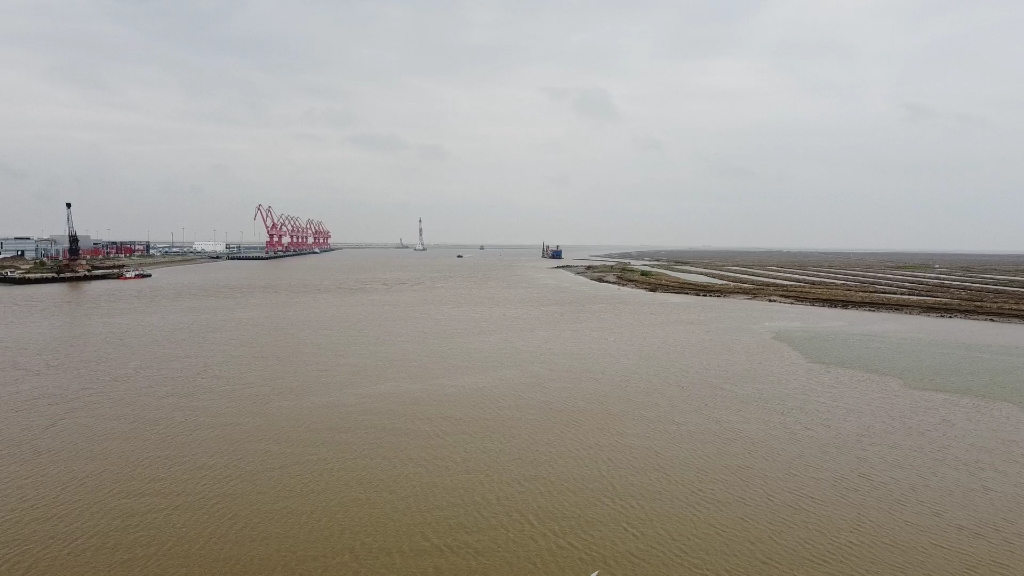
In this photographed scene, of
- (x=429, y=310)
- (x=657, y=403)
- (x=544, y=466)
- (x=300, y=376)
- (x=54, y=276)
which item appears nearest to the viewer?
(x=544, y=466)

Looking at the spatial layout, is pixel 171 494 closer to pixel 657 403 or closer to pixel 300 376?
pixel 300 376

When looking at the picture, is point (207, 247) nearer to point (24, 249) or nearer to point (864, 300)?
point (24, 249)

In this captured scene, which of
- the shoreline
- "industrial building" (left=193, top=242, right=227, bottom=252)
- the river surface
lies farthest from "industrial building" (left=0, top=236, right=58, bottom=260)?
the shoreline

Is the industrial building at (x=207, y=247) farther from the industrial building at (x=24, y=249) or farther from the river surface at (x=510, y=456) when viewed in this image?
the river surface at (x=510, y=456)

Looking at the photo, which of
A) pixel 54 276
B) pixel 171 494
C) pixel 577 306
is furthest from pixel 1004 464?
pixel 54 276

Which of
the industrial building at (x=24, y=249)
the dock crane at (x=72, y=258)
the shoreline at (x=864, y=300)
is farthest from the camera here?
the industrial building at (x=24, y=249)

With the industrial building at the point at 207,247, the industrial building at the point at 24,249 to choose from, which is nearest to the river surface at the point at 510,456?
the industrial building at the point at 24,249

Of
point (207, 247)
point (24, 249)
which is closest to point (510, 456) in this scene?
point (24, 249)

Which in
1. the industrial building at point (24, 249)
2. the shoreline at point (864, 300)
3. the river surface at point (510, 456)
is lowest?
the river surface at point (510, 456)
